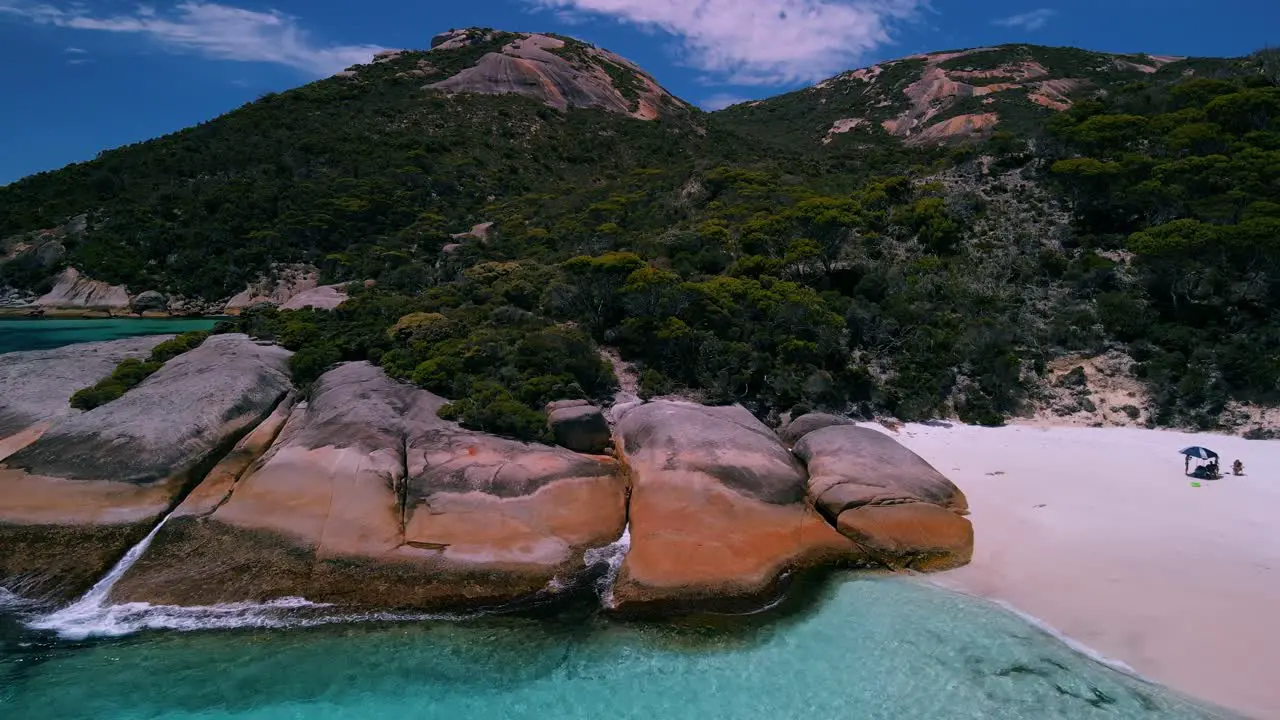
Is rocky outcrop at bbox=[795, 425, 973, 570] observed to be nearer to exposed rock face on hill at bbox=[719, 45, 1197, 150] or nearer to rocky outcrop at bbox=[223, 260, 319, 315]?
rocky outcrop at bbox=[223, 260, 319, 315]

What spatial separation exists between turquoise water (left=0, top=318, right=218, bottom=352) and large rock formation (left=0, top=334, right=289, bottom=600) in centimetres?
2621

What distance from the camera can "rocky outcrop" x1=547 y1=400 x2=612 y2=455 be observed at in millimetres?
20594

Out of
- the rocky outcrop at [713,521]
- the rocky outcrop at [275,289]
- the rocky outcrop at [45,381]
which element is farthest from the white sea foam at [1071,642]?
the rocky outcrop at [275,289]

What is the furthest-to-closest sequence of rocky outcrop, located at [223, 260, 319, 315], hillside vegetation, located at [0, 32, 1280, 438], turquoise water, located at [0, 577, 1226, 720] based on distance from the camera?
rocky outcrop, located at [223, 260, 319, 315]
hillside vegetation, located at [0, 32, 1280, 438]
turquoise water, located at [0, 577, 1226, 720]

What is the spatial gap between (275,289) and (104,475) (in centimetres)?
4185

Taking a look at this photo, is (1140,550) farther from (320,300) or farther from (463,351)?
(320,300)

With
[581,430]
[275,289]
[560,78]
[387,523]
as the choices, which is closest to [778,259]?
[581,430]

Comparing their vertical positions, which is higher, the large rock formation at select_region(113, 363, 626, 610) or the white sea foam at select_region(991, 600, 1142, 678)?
the large rock formation at select_region(113, 363, 626, 610)

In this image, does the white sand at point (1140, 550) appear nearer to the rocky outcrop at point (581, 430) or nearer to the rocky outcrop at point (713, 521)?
the rocky outcrop at point (713, 521)

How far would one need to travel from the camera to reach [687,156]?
258 feet

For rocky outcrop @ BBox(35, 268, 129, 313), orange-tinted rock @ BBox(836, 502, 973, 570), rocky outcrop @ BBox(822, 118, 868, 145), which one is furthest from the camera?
rocky outcrop @ BBox(822, 118, 868, 145)

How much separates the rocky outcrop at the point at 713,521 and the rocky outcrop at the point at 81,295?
55676mm

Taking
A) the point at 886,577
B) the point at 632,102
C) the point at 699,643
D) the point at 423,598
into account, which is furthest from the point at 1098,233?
the point at 632,102

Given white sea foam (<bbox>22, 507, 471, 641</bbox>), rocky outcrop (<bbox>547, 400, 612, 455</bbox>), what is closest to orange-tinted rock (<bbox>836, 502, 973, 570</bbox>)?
rocky outcrop (<bbox>547, 400, 612, 455</bbox>)
